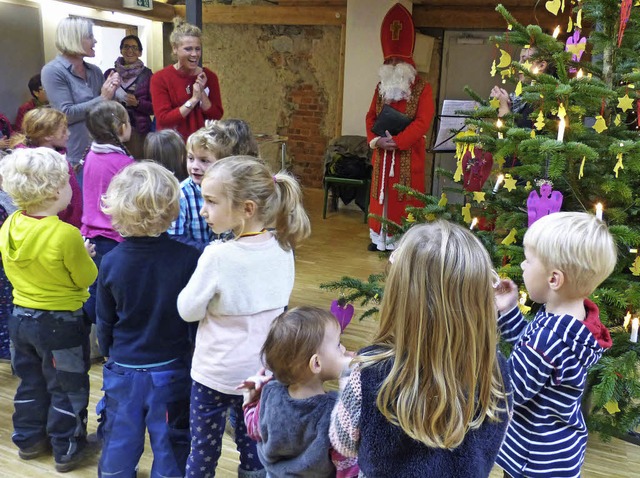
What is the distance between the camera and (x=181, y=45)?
138 inches

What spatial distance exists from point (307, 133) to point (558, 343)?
22.0 ft

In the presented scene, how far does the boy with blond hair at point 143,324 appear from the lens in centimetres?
181

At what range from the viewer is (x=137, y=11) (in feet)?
19.7

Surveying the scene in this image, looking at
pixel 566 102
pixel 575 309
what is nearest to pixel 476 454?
pixel 575 309

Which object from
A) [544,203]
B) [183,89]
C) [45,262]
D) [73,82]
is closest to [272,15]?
[183,89]

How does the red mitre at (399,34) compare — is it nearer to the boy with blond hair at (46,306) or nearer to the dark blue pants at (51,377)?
the boy with blond hair at (46,306)

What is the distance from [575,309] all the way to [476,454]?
1.76 feet

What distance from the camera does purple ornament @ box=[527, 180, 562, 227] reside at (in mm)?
1924

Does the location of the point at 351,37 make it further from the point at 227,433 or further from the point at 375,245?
the point at 227,433

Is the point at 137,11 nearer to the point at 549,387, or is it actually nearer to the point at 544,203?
the point at 544,203

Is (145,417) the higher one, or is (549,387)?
(549,387)

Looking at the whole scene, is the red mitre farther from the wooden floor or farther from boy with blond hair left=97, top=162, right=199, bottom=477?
boy with blond hair left=97, top=162, right=199, bottom=477

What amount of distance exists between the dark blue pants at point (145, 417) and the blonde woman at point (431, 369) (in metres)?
0.97

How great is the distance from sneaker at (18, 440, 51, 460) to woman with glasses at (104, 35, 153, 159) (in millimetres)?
1995
